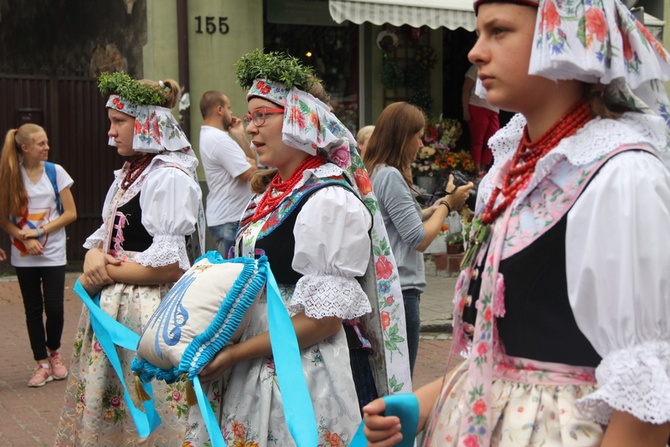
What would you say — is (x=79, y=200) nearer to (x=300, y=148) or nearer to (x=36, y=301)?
(x=36, y=301)

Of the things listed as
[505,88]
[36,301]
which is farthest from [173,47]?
[505,88]

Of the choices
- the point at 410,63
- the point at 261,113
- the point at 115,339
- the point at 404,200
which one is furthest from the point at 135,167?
the point at 410,63

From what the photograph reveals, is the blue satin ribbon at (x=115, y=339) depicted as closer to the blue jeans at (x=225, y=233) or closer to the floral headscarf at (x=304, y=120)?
the floral headscarf at (x=304, y=120)

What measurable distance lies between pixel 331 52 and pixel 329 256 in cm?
981

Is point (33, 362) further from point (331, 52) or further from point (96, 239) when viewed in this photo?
point (331, 52)

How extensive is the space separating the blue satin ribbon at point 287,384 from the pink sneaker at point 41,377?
4.27m

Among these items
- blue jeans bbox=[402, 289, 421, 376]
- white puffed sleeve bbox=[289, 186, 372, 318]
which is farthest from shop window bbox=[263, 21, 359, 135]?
white puffed sleeve bbox=[289, 186, 372, 318]

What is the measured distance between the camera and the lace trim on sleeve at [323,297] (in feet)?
10.5

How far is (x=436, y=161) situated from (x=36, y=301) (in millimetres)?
6310

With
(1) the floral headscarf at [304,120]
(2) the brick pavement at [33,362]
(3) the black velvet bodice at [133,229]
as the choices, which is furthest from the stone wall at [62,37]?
(1) the floral headscarf at [304,120]

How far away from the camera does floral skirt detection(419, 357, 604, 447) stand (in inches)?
72.5

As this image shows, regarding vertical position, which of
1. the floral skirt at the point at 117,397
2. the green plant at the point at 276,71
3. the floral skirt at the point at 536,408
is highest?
the green plant at the point at 276,71

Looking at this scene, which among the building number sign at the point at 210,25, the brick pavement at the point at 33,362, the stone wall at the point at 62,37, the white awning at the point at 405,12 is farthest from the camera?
the stone wall at the point at 62,37

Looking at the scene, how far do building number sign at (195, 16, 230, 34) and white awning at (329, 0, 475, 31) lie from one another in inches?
58.0
